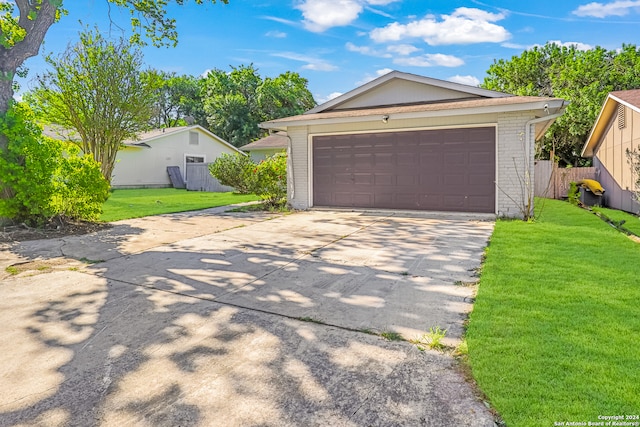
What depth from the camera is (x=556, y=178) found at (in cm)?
1636

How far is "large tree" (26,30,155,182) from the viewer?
13625mm

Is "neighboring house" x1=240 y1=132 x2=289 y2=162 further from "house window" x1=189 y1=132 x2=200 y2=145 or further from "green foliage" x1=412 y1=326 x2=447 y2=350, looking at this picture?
"green foliage" x1=412 y1=326 x2=447 y2=350

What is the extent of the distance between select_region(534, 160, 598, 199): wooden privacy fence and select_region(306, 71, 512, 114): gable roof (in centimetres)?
719

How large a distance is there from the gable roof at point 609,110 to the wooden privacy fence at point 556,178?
102cm

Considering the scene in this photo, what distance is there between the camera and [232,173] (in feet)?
57.6

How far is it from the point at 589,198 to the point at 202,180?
18.5 m

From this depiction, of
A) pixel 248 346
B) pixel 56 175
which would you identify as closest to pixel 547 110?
pixel 248 346

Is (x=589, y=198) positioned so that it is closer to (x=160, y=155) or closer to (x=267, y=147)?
(x=267, y=147)

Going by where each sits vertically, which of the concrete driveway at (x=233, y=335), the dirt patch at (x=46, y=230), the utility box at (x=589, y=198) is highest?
the utility box at (x=589, y=198)

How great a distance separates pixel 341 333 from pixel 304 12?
15.0 meters

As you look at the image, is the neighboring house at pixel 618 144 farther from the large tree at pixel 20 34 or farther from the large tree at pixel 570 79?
the large tree at pixel 20 34

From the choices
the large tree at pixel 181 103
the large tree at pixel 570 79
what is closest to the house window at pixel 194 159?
the large tree at pixel 181 103

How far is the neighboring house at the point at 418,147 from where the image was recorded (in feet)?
29.5

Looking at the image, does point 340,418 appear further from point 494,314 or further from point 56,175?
point 56,175
